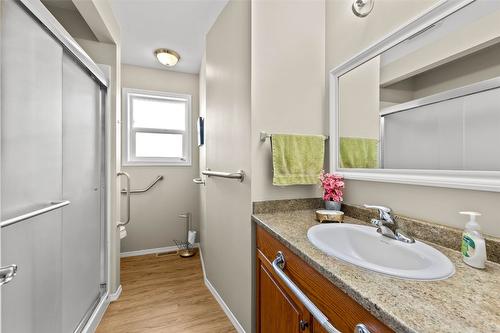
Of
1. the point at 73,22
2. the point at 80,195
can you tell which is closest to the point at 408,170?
the point at 80,195

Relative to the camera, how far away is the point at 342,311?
587 mm

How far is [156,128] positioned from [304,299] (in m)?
2.76

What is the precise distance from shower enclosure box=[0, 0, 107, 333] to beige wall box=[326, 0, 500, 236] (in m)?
1.52

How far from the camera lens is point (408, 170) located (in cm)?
95

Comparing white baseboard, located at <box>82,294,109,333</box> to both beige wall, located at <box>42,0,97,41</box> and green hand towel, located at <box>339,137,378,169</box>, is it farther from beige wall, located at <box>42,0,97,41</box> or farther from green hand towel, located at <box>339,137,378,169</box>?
beige wall, located at <box>42,0,97,41</box>

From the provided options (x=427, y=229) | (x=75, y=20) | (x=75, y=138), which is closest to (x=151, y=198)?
(x=75, y=138)

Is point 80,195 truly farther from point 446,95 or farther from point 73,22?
point 446,95

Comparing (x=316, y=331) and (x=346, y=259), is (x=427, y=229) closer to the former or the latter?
(x=346, y=259)

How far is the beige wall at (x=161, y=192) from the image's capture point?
274 centimetres

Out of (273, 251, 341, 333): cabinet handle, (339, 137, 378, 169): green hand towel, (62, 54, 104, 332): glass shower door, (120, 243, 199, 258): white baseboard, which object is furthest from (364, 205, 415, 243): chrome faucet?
(120, 243, 199, 258): white baseboard

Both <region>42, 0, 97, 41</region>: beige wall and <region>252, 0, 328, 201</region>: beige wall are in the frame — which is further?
<region>42, 0, 97, 41</region>: beige wall

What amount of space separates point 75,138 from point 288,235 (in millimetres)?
1406

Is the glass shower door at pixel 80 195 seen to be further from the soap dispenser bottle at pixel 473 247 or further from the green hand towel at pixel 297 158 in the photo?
the soap dispenser bottle at pixel 473 247

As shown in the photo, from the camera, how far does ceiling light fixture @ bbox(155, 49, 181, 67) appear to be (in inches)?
94.8
